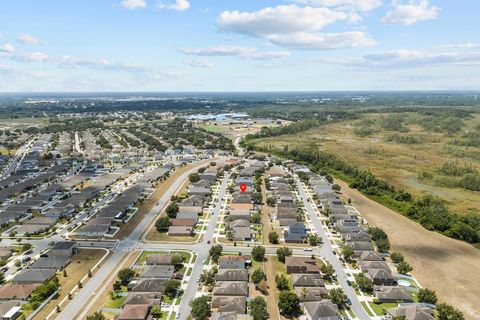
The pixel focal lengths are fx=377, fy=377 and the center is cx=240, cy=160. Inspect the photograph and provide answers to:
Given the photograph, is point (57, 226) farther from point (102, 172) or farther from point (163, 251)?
point (102, 172)

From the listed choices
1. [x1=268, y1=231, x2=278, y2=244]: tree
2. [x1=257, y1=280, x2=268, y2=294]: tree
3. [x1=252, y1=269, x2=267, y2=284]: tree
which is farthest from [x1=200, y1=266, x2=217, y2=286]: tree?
[x1=268, y1=231, x2=278, y2=244]: tree

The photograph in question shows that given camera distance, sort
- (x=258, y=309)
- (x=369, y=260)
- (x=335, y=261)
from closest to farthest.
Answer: (x=258, y=309) < (x=369, y=260) < (x=335, y=261)

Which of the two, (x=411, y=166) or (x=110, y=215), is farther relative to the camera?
(x=411, y=166)

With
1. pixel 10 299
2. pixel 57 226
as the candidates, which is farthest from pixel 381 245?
pixel 57 226

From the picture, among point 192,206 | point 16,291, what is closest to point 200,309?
point 16,291

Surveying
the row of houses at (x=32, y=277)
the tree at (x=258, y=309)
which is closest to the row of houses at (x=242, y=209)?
the tree at (x=258, y=309)

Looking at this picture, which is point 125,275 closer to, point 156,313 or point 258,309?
point 156,313

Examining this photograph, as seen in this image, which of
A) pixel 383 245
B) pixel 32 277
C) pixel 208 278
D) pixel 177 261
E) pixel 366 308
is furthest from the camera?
pixel 383 245

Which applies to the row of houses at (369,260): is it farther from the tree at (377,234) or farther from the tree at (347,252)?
the tree at (347,252)
